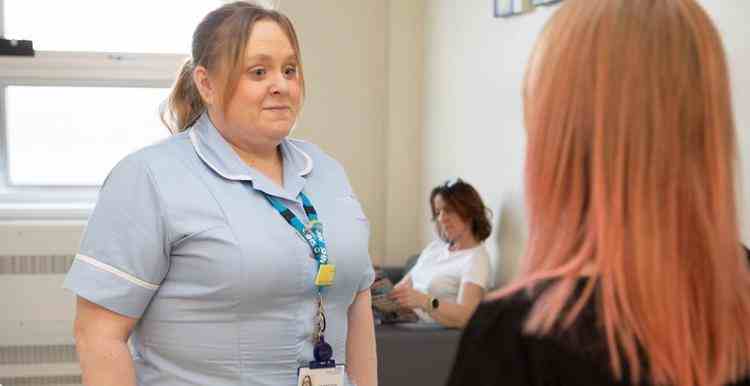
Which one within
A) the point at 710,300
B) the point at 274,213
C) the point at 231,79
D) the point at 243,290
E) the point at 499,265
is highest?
the point at 231,79

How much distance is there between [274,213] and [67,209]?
316 centimetres

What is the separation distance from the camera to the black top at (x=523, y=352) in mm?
873

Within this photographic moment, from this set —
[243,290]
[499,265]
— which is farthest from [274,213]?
[499,265]

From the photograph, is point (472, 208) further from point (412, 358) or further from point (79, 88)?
point (79, 88)

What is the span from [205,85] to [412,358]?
1909mm

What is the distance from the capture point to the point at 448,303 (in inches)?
153

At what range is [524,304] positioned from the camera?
0.90 meters

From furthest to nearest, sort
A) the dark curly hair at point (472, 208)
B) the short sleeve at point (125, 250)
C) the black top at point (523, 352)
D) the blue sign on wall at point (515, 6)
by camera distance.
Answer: the dark curly hair at point (472, 208) → the blue sign on wall at point (515, 6) → the short sleeve at point (125, 250) → the black top at point (523, 352)

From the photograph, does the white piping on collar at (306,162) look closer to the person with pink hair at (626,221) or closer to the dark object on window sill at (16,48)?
the person with pink hair at (626,221)

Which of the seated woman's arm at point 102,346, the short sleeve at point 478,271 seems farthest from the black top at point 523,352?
the short sleeve at point 478,271

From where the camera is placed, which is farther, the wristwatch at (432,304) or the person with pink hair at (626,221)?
the wristwatch at (432,304)

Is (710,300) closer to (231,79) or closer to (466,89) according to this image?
(231,79)

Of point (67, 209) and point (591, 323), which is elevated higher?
point (591, 323)

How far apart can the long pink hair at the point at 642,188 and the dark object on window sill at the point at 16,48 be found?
171 inches
